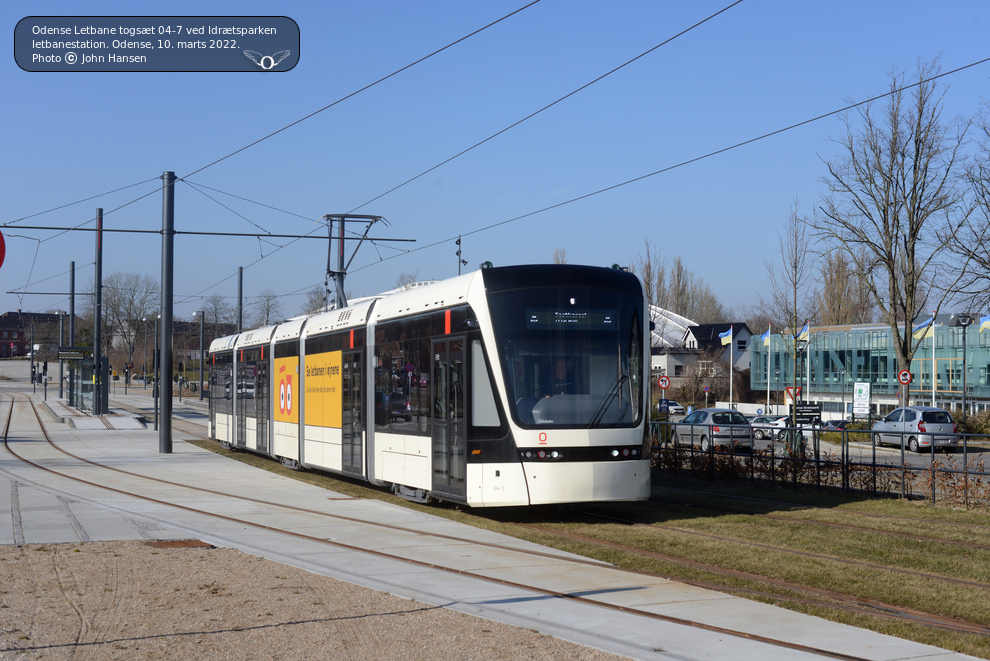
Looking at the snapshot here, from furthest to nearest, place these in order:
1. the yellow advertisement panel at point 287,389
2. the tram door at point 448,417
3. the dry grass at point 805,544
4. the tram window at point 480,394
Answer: the yellow advertisement panel at point 287,389, the tram door at point 448,417, the tram window at point 480,394, the dry grass at point 805,544

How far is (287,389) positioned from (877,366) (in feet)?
166

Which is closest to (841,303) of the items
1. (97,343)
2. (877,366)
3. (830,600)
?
(877,366)

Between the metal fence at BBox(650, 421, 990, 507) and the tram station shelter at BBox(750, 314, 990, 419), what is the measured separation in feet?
104

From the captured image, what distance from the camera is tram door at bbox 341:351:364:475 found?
Answer: 17172 millimetres

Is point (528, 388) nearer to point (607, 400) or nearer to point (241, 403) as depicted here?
point (607, 400)

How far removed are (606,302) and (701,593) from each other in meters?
5.16

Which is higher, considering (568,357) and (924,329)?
(924,329)

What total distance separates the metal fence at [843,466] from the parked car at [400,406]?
187 inches

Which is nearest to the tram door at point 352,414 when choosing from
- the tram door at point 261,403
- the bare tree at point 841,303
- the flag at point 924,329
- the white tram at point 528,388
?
the white tram at point 528,388

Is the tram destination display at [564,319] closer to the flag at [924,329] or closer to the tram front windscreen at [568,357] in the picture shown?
the tram front windscreen at [568,357]

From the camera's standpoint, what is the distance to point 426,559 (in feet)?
34.0

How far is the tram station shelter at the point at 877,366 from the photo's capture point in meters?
56.1

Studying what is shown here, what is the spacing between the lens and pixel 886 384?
63094 millimetres

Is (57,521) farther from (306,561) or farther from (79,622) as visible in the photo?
(79,622)
